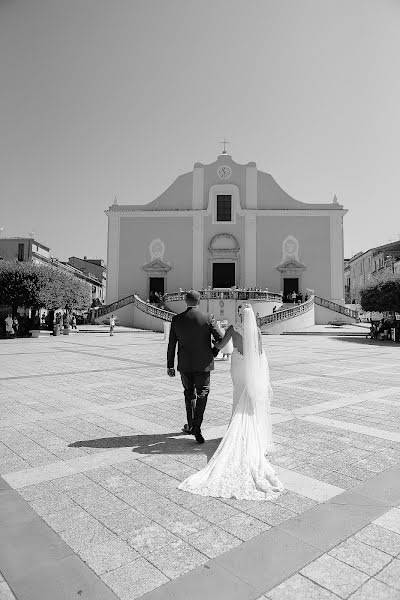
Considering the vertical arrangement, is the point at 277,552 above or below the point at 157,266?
below

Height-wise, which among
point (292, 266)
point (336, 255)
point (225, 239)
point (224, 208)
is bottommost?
point (292, 266)

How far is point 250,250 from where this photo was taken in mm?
36906

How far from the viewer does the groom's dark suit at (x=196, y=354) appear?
16.3ft

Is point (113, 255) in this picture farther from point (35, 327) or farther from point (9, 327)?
point (9, 327)

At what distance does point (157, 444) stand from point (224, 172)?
35.3 metres

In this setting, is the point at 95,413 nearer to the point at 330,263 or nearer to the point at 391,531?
the point at 391,531

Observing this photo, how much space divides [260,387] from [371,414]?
2796mm

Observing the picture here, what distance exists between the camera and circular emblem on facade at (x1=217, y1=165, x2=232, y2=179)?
3766 cm

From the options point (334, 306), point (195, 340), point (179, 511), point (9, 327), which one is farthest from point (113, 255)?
point (179, 511)

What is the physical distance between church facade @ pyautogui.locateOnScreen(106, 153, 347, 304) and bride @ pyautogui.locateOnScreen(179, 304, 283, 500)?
105ft

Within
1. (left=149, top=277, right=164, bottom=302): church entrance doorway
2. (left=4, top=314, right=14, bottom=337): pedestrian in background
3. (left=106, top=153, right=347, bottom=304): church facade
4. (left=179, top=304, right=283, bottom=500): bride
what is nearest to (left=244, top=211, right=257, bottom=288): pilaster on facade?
(left=106, top=153, right=347, bottom=304): church facade

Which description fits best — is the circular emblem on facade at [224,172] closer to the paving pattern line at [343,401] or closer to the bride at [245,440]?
the paving pattern line at [343,401]

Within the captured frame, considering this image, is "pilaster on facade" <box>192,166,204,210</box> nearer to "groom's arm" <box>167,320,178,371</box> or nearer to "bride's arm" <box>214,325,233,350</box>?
"groom's arm" <box>167,320,178,371</box>

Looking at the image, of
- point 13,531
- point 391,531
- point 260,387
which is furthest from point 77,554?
point 260,387
